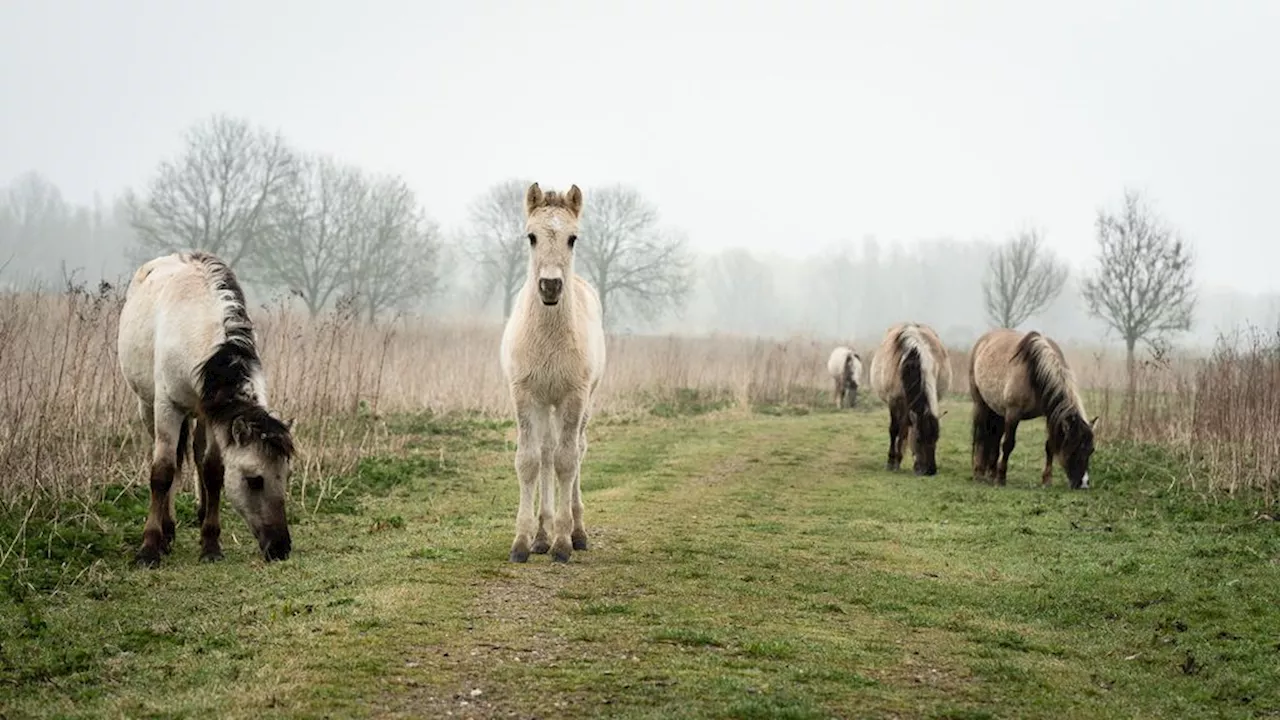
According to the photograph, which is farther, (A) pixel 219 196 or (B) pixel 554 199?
(A) pixel 219 196

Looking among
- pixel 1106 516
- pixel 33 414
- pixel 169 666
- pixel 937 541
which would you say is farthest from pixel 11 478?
pixel 1106 516

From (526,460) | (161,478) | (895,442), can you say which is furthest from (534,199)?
(895,442)

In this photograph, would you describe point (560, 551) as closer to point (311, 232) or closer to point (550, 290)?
point (550, 290)

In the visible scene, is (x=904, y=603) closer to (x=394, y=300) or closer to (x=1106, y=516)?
(x=1106, y=516)

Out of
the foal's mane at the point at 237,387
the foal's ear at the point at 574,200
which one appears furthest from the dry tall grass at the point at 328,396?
the foal's ear at the point at 574,200

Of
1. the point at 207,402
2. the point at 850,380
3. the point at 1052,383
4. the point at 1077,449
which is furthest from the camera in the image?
the point at 850,380

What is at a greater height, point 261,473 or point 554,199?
point 554,199

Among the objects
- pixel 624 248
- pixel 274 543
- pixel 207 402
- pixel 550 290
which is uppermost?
pixel 624 248

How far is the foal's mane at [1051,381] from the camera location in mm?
12773

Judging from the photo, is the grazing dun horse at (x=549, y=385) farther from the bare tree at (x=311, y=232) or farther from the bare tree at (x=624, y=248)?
the bare tree at (x=624, y=248)

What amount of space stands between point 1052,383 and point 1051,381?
0.03m

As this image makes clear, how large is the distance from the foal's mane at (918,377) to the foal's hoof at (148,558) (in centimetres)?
985

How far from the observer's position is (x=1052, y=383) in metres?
13.0

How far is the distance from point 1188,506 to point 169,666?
9.52 metres
